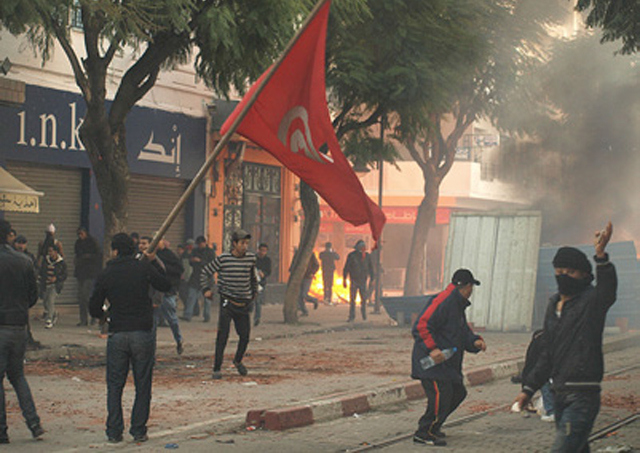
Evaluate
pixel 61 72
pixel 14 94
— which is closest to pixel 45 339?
pixel 14 94

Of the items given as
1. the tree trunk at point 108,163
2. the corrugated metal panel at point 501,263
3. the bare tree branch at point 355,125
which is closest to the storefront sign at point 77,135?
the tree trunk at point 108,163

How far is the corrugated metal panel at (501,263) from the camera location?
71.3 feet

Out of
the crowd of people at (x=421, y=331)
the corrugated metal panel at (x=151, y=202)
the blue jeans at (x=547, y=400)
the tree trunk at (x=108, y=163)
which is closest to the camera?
the crowd of people at (x=421, y=331)

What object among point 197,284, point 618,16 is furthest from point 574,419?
point 197,284

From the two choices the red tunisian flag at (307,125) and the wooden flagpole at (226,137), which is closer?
the wooden flagpole at (226,137)

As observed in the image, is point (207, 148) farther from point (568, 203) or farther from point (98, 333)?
point (568, 203)

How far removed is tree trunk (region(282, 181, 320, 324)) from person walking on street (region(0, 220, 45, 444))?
1414cm

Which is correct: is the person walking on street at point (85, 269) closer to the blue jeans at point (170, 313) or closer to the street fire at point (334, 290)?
the blue jeans at point (170, 313)

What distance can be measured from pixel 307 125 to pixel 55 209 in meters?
15.4

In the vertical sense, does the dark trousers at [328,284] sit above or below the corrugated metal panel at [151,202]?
below

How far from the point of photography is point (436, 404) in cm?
852

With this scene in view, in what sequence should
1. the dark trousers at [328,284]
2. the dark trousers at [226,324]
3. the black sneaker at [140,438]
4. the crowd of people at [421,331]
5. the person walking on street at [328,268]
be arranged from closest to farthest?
the crowd of people at [421,331]
the black sneaker at [140,438]
the dark trousers at [226,324]
the person walking on street at [328,268]
the dark trousers at [328,284]

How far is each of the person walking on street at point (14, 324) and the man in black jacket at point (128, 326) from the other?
1.85ft

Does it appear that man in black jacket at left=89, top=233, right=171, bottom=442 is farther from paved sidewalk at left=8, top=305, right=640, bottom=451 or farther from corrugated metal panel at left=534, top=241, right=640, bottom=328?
corrugated metal panel at left=534, top=241, right=640, bottom=328
